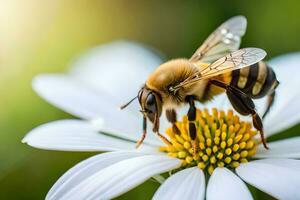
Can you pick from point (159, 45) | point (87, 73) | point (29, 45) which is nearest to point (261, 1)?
point (159, 45)

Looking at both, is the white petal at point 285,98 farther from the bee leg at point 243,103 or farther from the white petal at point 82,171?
the white petal at point 82,171

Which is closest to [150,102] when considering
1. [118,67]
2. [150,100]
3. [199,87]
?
[150,100]

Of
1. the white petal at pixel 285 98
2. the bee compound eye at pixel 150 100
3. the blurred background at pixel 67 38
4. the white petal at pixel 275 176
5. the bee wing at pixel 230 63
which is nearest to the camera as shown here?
the white petal at pixel 275 176

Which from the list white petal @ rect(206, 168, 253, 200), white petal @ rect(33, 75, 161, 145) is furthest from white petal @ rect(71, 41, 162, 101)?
white petal @ rect(206, 168, 253, 200)

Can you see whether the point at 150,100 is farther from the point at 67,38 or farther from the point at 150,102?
the point at 67,38

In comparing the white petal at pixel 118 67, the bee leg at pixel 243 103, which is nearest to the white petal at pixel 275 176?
the bee leg at pixel 243 103

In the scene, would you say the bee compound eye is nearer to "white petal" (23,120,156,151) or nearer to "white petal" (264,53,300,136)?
"white petal" (23,120,156,151)

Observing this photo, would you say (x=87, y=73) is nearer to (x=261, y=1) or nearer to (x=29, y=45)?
(x=29, y=45)
